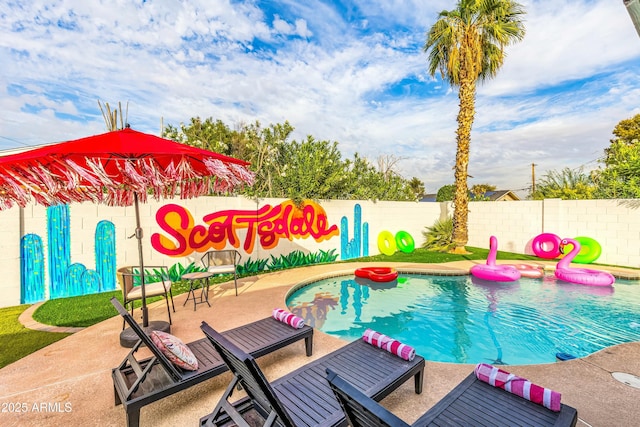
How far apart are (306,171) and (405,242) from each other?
6112 mm

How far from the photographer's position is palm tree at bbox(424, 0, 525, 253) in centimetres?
1132

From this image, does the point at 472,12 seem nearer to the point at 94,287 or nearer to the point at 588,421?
the point at 588,421

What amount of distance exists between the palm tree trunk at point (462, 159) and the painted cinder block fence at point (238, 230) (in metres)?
2.12

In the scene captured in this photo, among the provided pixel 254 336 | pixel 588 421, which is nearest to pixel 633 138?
pixel 588 421

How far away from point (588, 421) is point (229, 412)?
3.11m

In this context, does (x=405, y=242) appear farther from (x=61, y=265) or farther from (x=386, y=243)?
(x=61, y=265)

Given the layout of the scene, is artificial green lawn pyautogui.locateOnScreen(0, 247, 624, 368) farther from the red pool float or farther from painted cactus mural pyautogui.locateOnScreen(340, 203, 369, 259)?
painted cactus mural pyautogui.locateOnScreen(340, 203, 369, 259)

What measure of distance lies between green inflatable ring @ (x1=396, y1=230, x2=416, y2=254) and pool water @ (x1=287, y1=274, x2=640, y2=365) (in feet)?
13.0

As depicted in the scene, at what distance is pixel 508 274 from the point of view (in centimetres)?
851

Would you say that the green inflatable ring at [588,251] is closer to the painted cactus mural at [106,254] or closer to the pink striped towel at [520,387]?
the pink striped towel at [520,387]

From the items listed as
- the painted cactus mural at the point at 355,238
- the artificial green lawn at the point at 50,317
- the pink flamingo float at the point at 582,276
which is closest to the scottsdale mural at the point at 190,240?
the painted cactus mural at the point at 355,238

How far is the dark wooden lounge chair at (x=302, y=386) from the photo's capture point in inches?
78.6

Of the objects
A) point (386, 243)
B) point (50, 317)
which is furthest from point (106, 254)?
point (386, 243)

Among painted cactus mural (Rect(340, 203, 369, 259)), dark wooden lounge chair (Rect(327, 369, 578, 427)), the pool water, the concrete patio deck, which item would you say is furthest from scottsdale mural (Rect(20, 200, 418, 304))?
dark wooden lounge chair (Rect(327, 369, 578, 427))
